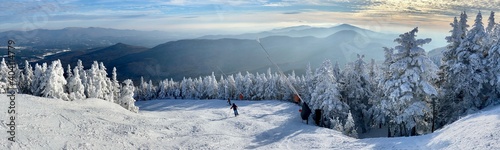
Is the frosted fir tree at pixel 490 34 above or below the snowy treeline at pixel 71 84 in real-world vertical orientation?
above

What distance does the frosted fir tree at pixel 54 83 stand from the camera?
3794cm

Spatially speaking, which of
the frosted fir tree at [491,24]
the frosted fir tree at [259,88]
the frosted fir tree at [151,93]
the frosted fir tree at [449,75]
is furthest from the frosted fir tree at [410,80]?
the frosted fir tree at [151,93]

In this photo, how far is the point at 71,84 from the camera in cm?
4303

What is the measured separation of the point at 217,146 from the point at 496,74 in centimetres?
2475

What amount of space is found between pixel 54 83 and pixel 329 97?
111ft

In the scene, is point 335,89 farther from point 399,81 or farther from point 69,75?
point 69,75

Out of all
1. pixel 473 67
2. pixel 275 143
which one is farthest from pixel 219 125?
pixel 473 67

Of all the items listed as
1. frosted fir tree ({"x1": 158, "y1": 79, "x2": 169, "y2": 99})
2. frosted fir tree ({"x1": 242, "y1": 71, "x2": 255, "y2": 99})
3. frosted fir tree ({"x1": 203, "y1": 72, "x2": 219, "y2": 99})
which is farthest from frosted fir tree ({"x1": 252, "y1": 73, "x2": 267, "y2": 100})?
frosted fir tree ({"x1": 158, "y1": 79, "x2": 169, "y2": 99})

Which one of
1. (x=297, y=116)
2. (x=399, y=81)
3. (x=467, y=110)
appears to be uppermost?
(x=399, y=81)

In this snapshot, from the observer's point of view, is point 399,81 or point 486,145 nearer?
point 486,145

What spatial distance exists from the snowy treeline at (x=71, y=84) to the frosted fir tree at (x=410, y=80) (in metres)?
35.6

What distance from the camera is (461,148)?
15297 millimetres

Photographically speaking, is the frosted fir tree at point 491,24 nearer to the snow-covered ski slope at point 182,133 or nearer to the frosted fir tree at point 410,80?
the frosted fir tree at point 410,80

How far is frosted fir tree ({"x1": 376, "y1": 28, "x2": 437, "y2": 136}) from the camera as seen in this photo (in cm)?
2701
